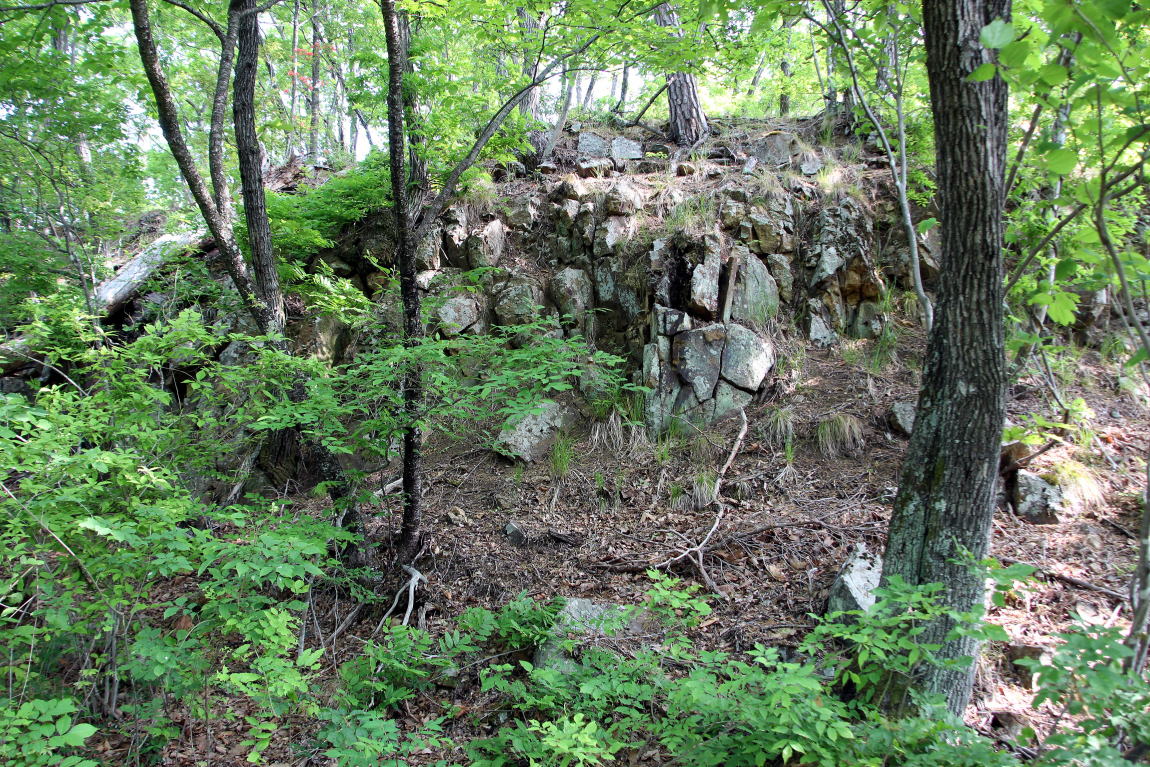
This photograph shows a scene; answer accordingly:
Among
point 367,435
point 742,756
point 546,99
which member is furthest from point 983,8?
point 546,99

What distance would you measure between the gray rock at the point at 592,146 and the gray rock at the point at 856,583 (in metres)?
6.85

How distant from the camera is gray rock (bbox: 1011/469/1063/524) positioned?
13.3 ft

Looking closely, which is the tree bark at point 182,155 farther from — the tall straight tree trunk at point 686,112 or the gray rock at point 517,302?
the tall straight tree trunk at point 686,112

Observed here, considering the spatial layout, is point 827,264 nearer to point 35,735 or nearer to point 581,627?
point 581,627

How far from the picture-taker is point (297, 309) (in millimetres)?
7043

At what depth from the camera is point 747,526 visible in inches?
182

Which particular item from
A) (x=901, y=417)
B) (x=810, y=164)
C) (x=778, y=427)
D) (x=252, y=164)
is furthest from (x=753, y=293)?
(x=252, y=164)

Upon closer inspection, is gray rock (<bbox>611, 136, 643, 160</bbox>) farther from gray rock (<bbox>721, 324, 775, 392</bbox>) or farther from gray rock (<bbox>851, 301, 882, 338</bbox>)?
gray rock (<bbox>851, 301, 882, 338</bbox>)

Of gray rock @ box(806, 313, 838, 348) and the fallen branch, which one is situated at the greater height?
gray rock @ box(806, 313, 838, 348)

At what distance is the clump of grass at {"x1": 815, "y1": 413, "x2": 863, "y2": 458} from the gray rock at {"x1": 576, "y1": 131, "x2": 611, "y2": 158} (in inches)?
216

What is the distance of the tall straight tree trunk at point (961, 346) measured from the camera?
98.9 inches

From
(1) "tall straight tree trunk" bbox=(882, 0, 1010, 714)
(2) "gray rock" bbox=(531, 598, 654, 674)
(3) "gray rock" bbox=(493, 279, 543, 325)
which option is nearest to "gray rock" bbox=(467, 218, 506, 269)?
(3) "gray rock" bbox=(493, 279, 543, 325)

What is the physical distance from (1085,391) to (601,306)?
15.6ft

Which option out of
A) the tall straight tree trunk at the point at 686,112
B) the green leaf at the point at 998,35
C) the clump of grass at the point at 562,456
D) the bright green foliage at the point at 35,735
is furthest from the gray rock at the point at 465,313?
the green leaf at the point at 998,35
